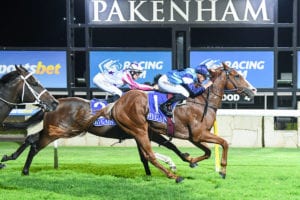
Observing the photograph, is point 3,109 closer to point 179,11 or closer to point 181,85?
point 181,85

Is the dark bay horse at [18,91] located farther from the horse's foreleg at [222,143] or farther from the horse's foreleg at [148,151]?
the horse's foreleg at [222,143]

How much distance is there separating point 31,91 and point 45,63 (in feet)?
16.0

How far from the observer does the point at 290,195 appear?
6234mm

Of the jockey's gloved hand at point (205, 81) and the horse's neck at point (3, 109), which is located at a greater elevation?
the jockey's gloved hand at point (205, 81)

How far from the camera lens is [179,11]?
37.8ft

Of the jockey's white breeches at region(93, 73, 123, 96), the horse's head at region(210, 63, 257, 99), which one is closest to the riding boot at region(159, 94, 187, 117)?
the horse's head at region(210, 63, 257, 99)

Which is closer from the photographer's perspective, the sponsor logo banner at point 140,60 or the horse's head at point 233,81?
the horse's head at point 233,81

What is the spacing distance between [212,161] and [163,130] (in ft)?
7.58

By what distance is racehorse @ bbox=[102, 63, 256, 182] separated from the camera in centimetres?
743

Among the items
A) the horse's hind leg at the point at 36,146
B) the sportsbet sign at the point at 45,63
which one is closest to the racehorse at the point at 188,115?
the horse's hind leg at the point at 36,146

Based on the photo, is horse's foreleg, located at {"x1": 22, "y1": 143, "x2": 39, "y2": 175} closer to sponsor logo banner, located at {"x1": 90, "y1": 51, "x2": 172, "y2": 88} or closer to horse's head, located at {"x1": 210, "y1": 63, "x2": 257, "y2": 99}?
horse's head, located at {"x1": 210, "y1": 63, "x2": 257, "y2": 99}

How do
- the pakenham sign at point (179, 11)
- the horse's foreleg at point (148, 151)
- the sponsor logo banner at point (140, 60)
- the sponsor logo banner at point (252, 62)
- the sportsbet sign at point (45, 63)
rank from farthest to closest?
the sportsbet sign at point (45, 63), the sponsor logo banner at point (140, 60), the sponsor logo banner at point (252, 62), the pakenham sign at point (179, 11), the horse's foreleg at point (148, 151)

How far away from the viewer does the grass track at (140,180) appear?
20.7 feet

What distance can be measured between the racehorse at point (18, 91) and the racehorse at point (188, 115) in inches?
30.5
